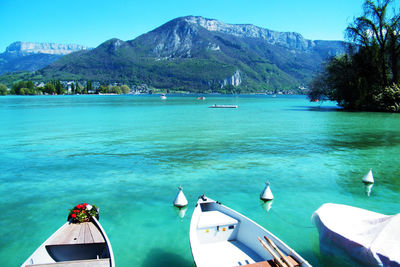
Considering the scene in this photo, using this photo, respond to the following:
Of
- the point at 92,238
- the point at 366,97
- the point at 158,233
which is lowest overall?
the point at 158,233

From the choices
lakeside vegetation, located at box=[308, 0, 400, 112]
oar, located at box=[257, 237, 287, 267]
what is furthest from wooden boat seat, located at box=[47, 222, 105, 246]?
lakeside vegetation, located at box=[308, 0, 400, 112]

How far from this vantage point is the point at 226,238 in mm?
10680

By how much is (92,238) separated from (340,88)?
79442mm

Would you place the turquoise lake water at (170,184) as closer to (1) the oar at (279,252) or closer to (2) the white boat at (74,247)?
(2) the white boat at (74,247)

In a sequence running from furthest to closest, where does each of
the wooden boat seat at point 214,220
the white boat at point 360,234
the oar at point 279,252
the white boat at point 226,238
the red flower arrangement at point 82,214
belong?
the red flower arrangement at point 82,214
the wooden boat seat at point 214,220
the white boat at point 226,238
the white boat at point 360,234
the oar at point 279,252

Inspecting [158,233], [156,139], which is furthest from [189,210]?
[156,139]

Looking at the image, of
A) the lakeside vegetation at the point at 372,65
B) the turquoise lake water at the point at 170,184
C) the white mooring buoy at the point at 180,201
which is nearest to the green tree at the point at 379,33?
the lakeside vegetation at the point at 372,65

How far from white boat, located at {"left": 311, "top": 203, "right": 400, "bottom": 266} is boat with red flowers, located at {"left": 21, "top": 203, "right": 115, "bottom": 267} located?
7.12 metres

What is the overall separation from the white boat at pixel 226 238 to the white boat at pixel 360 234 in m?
2.25

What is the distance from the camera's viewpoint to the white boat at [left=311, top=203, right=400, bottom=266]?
7949 mm

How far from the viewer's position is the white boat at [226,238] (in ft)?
31.1

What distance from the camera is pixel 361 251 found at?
8.52 metres

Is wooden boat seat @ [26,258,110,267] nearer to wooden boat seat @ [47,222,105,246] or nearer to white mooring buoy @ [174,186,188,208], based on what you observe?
wooden boat seat @ [47,222,105,246]

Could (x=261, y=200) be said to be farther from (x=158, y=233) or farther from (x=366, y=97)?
(x=366, y=97)
